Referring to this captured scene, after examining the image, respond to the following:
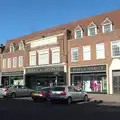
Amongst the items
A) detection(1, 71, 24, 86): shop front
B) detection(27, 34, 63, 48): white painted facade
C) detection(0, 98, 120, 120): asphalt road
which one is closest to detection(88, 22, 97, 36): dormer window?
detection(27, 34, 63, 48): white painted facade

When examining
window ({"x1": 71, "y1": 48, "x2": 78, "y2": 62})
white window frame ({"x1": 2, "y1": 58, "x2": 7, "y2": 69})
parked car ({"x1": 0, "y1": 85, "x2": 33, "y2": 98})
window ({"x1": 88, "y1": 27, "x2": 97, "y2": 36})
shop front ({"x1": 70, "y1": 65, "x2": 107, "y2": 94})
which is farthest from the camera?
white window frame ({"x1": 2, "y1": 58, "x2": 7, "y2": 69})

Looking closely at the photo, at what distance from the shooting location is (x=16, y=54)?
49.2 metres

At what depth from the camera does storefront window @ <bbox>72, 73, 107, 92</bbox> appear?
34.1 m

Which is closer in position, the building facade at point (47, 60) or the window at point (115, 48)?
the window at point (115, 48)

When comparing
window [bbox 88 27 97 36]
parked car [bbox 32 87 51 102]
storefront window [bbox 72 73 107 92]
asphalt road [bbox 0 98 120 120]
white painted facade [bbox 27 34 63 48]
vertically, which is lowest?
asphalt road [bbox 0 98 120 120]

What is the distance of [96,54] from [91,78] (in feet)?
11.4

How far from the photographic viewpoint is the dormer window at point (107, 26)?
1340 inches

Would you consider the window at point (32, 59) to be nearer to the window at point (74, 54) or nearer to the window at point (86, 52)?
the window at point (74, 54)

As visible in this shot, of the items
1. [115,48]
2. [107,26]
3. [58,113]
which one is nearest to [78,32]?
[107,26]

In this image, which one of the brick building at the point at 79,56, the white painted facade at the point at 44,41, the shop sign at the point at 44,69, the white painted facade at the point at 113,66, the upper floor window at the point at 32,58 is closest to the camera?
the white painted facade at the point at 113,66

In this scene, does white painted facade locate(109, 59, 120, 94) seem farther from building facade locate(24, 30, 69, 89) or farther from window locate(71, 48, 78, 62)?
building facade locate(24, 30, 69, 89)

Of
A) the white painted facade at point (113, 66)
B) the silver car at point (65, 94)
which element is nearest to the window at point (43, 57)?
the white painted facade at point (113, 66)

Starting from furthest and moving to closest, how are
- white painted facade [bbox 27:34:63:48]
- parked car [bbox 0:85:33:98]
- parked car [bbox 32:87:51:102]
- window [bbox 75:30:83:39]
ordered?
white painted facade [bbox 27:34:63:48], window [bbox 75:30:83:39], parked car [bbox 0:85:33:98], parked car [bbox 32:87:51:102]
